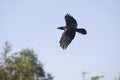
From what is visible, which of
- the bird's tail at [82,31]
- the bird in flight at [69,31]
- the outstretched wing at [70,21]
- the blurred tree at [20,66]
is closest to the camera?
the bird's tail at [82,31]

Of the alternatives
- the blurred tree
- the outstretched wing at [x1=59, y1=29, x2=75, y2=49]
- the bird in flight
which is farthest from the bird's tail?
the blurred tree

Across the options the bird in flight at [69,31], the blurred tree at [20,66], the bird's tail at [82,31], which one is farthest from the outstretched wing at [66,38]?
the blurred tree at [20,66]

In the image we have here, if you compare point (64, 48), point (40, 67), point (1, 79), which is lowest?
point (64, 48)

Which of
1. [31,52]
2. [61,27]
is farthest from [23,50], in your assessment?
[61,27]

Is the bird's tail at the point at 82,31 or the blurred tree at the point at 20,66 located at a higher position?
the blurred tree at the point at 20,66

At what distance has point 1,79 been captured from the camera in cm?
5222

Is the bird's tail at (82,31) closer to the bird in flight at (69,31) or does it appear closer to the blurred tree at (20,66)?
the bird in flight at (69,31)

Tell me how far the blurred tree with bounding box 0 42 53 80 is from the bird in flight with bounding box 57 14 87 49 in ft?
117

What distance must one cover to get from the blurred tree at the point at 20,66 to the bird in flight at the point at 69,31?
3568 cm

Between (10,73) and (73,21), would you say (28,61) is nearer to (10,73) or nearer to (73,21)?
(10,73)

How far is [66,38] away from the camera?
14.0m

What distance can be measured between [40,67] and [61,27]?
4728 cm

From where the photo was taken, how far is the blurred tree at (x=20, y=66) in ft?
171

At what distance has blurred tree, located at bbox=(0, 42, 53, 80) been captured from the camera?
52031 millimetres
